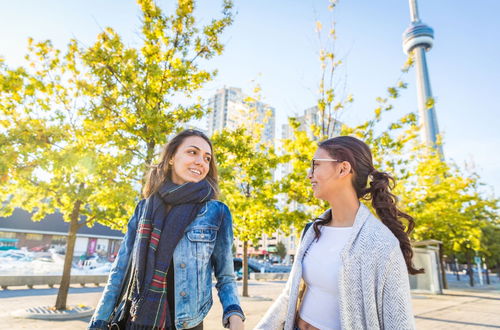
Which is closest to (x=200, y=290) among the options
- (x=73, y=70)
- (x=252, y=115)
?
(x=73, y=70)

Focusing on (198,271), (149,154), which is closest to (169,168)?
(198,271)

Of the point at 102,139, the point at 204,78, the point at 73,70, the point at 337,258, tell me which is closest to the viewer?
the point at 337,258

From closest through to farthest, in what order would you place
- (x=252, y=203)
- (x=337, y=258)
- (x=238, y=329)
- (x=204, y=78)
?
(x=238, y=329), (x=337, y=258), (x=204, y=78), (x=252, y=203)

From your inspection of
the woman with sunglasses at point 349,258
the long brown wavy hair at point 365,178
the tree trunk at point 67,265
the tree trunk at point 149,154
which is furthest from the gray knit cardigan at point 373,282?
the tree trunk at point 67,265

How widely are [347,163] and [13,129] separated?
28.2ft

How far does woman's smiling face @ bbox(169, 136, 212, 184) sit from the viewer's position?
2.45 metres

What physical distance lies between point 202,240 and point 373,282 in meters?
1.11

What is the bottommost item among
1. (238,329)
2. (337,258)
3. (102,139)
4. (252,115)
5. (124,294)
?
(238,329)

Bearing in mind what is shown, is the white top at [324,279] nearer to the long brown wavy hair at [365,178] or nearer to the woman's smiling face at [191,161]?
the long brown wavy hair at [365,178]

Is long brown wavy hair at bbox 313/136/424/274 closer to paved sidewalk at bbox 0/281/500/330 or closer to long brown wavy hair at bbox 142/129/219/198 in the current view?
long brown wavy hair at bbox 142/129/219/198

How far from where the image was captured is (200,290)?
2037mm

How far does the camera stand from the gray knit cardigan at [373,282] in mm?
1671

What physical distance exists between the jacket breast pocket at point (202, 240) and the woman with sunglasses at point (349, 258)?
2.08 feet

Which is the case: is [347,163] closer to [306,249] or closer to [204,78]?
[306,249]
